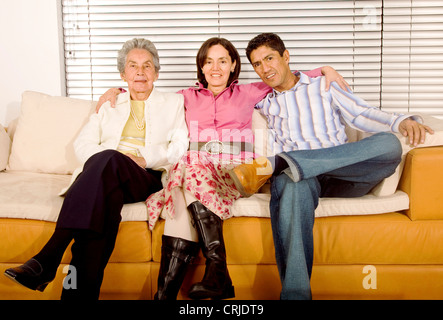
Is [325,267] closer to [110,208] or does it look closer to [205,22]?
[110,208]

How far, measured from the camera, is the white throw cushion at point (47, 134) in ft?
7.66

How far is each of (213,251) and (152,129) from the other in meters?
0.85

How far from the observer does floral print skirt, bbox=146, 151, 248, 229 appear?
159 centimetres

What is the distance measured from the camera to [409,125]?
170 centimetres

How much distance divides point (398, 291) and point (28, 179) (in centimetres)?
197

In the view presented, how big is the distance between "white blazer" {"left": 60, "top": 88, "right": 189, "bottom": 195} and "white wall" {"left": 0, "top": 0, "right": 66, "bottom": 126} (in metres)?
0.92

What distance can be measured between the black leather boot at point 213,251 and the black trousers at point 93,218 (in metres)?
0.33

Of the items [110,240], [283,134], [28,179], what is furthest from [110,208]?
[283,134]

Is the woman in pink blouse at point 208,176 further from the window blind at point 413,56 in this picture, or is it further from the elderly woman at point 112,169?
the window blind at point 413,56

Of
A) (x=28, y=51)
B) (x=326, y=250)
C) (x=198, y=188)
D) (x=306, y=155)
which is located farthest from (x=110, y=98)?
(x=326, y=250)

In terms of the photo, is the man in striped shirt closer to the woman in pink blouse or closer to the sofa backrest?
the woman in pink blouse

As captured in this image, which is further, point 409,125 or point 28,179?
point 28,179

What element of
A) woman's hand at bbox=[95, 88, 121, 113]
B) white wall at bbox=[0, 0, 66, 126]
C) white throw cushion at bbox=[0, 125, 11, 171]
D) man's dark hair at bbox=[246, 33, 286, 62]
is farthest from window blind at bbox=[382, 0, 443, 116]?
white throw cushion at bbox=[0, 125, 11, 171]

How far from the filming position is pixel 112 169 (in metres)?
1.62
